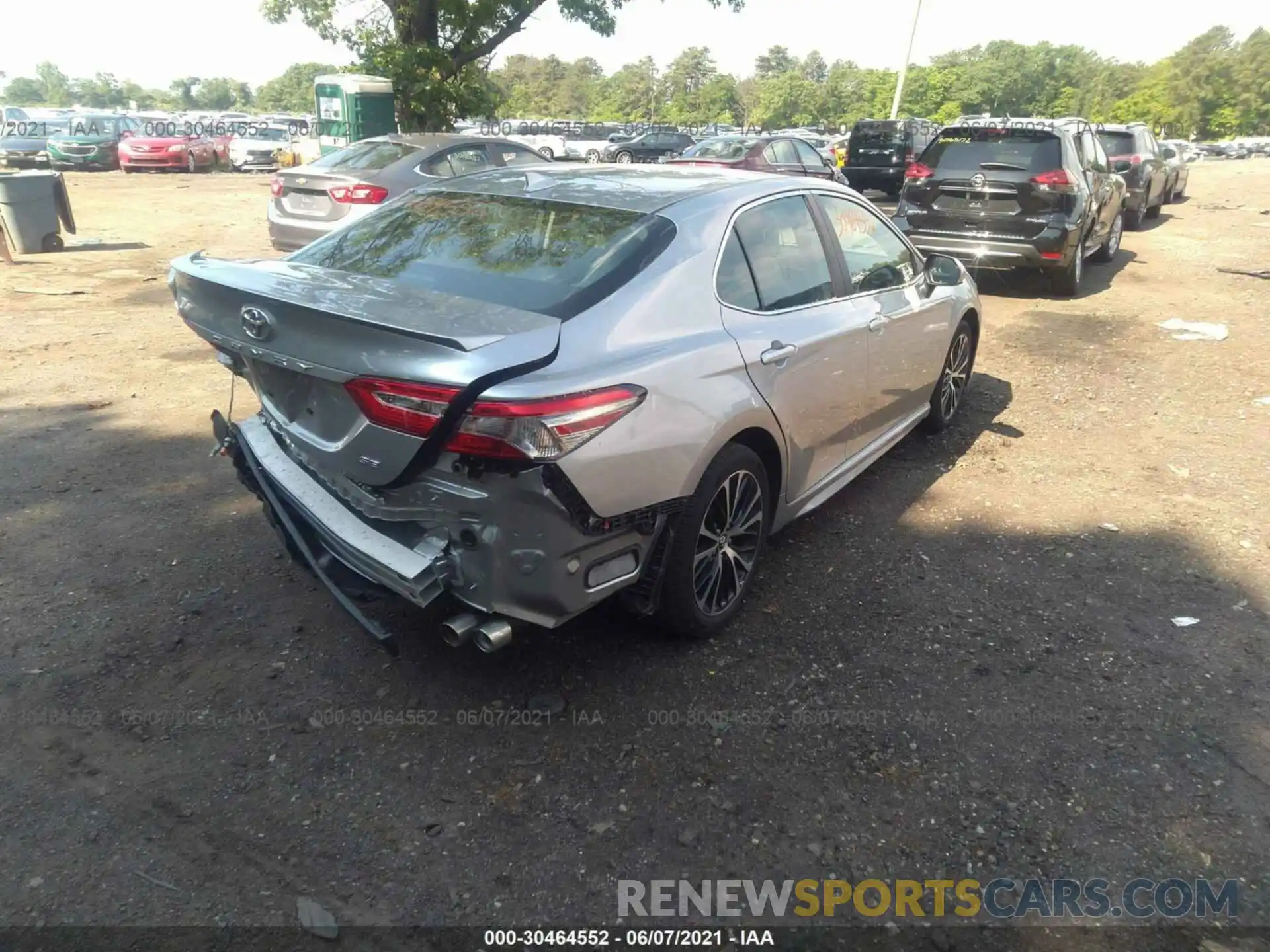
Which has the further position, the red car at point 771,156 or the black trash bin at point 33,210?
the red car at point 771,156

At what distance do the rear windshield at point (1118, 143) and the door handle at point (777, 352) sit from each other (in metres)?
13.5

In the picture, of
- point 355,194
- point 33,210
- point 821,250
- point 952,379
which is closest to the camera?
point 821,250

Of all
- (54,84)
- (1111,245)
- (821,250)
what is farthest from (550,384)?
(54,84)

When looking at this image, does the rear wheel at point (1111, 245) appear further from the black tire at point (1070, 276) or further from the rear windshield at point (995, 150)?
the rear windshield at point (995, 150)

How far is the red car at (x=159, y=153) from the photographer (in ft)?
82.8

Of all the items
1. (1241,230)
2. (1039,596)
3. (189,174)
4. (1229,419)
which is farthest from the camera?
(189,174)

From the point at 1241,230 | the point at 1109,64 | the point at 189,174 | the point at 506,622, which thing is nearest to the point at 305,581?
the point at 506,622

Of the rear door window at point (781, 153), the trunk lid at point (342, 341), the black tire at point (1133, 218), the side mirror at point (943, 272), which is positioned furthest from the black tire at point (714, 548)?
the black tire at point (1133, 218)

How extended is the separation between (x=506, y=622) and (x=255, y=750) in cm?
95

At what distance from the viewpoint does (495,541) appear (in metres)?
2.59

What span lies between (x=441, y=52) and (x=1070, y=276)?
11.8 meters

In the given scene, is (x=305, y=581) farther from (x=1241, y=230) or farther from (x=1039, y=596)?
(x=1241, y=230)

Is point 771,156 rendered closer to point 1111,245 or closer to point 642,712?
point 1111,245

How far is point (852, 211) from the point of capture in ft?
14.6
